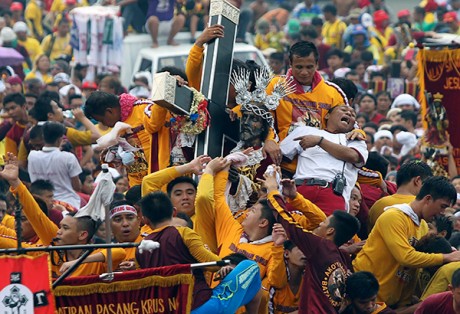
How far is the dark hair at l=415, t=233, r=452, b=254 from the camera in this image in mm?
11109

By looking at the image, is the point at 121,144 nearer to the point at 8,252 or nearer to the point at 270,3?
the point at 8,252

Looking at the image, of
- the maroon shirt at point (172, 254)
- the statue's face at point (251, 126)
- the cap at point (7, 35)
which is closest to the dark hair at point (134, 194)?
the statue's face at point (251, 126)

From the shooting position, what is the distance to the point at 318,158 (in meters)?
11.6

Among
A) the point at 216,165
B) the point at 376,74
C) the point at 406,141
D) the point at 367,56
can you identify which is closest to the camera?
the point at 216,165

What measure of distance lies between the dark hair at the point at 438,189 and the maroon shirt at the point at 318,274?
98 centimetres

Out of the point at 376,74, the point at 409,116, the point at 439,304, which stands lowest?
the point at 376,74

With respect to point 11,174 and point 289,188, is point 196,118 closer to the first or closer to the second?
Result: point 289,188

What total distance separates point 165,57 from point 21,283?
13.6m

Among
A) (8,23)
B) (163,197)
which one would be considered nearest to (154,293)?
(163,197)

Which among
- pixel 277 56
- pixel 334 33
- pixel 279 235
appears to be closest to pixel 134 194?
pixel 279 235

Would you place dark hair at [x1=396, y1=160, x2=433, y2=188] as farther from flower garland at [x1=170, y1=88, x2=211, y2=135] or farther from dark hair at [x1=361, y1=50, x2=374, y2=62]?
dark hair at [x1=361, y1=50, x2=374, y2=62]

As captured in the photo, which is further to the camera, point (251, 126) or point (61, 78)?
point (61, 78)

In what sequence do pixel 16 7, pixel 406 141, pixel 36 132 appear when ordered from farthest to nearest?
pixel 16 7
pixel 406 141
pixel 36 132

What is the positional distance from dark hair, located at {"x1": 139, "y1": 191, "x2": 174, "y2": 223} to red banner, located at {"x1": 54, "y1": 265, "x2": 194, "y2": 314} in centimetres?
88
